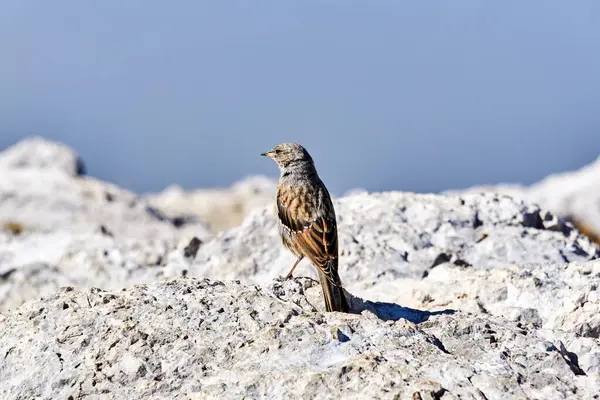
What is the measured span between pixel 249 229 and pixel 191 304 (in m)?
5.90

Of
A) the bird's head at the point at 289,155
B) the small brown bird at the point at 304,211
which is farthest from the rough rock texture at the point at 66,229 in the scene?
the small brown bird at the point at 304,211

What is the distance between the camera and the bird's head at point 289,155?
12.0 m

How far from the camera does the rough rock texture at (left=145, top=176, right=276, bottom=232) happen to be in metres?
31.6

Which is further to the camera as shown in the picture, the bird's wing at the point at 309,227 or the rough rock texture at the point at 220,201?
the rough rock texture at the point at 220,201

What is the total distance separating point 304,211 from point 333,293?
6.45 feet

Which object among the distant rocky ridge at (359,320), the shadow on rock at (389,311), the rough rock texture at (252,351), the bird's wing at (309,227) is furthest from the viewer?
the bird's wing at (309,227)

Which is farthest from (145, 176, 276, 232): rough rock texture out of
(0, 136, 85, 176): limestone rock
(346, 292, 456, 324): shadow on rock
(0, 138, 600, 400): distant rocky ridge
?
(346, 292, 456, 324): shadow on rock

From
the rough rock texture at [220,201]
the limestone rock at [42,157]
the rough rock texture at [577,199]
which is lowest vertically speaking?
the rough rock texture at [220,201]

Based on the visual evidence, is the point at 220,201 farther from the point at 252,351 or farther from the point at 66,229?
the point at 252,351

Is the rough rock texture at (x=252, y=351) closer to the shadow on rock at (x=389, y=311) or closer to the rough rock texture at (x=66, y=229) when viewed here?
the shadow on rock at (x=389, y=311)

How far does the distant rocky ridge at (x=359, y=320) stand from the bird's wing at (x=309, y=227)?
2.04 ft

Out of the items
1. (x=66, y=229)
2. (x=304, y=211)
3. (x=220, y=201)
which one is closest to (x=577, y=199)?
(x=66, y=229)

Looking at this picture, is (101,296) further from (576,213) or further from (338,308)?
(576,213)

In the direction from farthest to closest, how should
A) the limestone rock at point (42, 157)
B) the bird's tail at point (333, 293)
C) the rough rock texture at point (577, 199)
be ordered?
the limestone rock at point (42, 157)
the rough rock texture at point (577, 199)
the bird's tail at point (333, 293)
